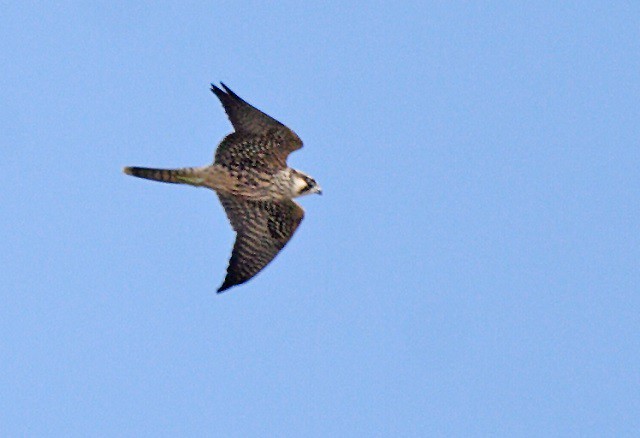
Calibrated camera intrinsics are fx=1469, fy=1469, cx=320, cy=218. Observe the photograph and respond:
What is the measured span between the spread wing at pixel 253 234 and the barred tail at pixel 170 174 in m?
0.75

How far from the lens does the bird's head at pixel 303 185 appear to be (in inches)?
753

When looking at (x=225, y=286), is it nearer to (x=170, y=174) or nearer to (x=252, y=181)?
(x=252, y=181)

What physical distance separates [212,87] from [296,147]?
1.32 metres

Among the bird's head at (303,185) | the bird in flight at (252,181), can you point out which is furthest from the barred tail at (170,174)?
the bird's head at (303,185)

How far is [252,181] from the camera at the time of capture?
1912cm

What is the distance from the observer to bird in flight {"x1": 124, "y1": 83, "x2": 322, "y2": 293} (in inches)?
725

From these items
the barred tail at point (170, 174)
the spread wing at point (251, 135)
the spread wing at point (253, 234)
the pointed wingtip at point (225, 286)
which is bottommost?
the pointed wingtip at point (225, 286)

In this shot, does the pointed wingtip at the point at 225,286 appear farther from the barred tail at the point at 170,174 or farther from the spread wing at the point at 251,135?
the spread wing at the point at 251,135

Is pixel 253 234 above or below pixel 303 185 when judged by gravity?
below

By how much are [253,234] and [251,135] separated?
168 cm

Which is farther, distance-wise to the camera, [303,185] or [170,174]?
[303,185]

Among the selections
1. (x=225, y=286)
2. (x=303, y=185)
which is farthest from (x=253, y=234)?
(x=303, y=185)

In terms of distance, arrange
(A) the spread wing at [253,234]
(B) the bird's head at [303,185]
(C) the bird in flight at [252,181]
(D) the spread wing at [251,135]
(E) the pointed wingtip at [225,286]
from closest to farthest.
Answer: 1. (D) the spread wing at [251,135]
2. (C) the bird in flight at [252,181]
3. (B) the bird's head at [303,185]
4. (E) the pointed wingtip at [225,286]
5. (A) the spread wing at [253,234]

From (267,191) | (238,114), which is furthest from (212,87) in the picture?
(267,191)
